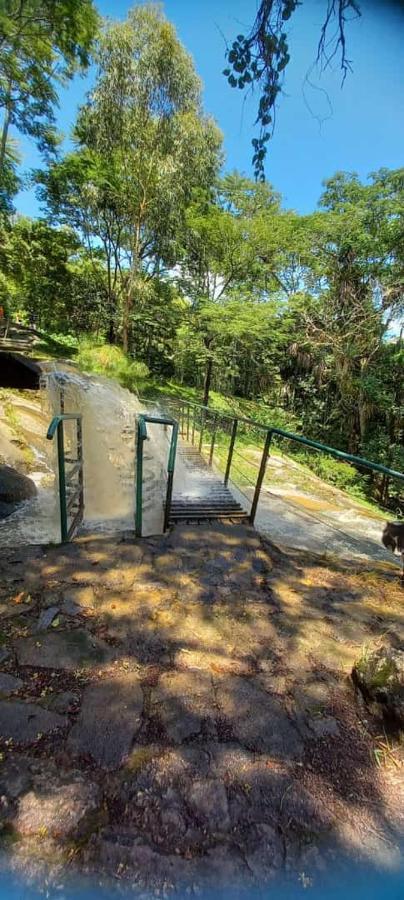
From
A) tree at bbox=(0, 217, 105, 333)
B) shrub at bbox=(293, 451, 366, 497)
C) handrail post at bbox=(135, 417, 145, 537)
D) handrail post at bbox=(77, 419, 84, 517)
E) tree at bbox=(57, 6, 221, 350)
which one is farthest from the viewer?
tree at bbox=(0, 217, 105, 333)

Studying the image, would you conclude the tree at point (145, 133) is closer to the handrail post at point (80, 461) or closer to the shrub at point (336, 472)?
the shrub at point (336, 472)

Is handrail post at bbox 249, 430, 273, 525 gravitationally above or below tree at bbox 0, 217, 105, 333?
below

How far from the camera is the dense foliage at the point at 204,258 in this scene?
30.8 feet

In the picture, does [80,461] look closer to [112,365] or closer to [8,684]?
[8,684]

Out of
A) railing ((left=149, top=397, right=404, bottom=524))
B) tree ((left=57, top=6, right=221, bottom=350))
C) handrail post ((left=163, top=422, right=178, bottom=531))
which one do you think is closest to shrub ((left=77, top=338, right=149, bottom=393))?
railing ((left=149, top=397, right=404, bottom=524))

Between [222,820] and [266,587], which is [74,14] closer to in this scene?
[266,587]

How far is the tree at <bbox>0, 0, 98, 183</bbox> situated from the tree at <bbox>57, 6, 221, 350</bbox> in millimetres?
1313

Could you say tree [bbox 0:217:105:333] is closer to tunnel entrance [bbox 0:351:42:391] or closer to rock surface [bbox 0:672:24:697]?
tunnel entrance [bbox 0:351:42:391]

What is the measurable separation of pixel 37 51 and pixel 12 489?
395 inches

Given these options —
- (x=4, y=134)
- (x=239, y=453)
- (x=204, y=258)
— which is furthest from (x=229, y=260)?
(x=239, y=453)

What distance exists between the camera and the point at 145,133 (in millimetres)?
9750

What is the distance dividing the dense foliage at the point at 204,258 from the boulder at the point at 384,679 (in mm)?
9560

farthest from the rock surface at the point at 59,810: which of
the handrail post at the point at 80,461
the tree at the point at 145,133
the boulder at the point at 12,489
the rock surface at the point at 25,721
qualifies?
the tree at the point at 145,133

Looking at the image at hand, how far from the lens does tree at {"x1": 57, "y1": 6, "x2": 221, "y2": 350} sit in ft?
30.3
